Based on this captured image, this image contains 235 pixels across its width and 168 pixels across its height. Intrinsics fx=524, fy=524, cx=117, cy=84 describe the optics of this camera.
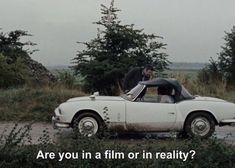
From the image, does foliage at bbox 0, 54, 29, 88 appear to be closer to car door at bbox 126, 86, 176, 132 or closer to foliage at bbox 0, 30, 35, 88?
foliage at bbox 0, 30, 35, 88

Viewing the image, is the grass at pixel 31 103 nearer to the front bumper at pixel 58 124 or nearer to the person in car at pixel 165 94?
the front bumper at pixel 58 124

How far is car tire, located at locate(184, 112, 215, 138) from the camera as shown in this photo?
11258 mm

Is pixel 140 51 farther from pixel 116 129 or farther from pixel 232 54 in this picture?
pixel 116 129

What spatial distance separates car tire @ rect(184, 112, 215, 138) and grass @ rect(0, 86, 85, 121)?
4824mm

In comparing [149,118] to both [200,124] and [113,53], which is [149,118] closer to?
[200,124]

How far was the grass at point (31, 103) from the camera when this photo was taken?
14.8 metres

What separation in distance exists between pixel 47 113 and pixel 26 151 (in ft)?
26.5

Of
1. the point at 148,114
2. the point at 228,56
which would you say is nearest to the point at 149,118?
the point at 148,114

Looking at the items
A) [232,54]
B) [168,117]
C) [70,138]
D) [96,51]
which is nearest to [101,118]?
[168,117]

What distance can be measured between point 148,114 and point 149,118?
0.29 ft

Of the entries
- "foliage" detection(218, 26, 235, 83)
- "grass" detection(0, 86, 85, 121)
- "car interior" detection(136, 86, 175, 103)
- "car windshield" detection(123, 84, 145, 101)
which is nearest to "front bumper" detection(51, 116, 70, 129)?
"car windshield" detection(123, 84, 145, 101)

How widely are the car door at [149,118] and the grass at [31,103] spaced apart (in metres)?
4.09

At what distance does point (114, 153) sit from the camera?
693cm

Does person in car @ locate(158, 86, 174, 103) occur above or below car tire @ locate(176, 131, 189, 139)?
above
